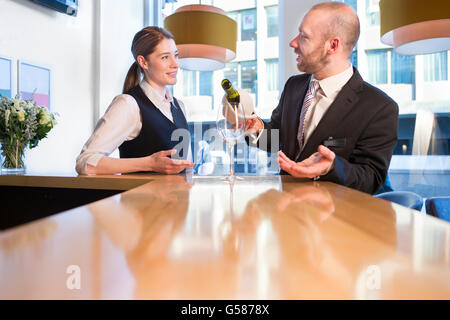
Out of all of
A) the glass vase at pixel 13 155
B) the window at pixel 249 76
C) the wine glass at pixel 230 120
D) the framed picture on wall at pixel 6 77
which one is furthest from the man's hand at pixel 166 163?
the window at pixel 249 76

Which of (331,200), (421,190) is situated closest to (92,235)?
(331,200)

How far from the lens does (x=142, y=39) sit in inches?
79.9

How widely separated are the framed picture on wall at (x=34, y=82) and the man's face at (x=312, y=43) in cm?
239

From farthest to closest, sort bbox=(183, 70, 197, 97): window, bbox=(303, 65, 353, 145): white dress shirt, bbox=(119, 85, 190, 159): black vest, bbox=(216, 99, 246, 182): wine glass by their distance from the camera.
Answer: bbox=(183, 70, 197, 97): window
bbox=(119, 85, 190, 159): black vest
bbox=(303, 65, 353, 145): white dress shirt
bbox=(216, 99, 246, 182): wine glass

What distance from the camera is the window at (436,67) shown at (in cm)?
351

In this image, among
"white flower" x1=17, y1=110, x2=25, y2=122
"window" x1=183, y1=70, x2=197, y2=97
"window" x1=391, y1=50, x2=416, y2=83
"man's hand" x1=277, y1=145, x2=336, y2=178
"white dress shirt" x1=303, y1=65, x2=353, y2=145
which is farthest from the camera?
"window" x1=183, y1=70, x2=197, y2=97

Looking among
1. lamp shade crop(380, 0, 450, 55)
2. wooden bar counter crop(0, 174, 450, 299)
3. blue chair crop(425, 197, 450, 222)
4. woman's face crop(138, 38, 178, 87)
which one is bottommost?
blue chair crop(425, 197, 450, 222)

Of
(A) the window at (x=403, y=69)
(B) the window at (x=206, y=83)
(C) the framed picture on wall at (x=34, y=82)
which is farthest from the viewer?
(B) the window at (x=206, y=83)

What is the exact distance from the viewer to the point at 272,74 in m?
4.25

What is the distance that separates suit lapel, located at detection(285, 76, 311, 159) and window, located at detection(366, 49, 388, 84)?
2.28 metres

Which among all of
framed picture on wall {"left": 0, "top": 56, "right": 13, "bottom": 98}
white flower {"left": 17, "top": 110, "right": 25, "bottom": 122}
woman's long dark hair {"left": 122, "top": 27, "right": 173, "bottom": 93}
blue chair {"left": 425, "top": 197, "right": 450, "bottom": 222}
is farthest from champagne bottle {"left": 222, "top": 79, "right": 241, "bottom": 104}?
framed picture on wall {"left": 0, "top": 56, "right": 13, "bottom": 98}

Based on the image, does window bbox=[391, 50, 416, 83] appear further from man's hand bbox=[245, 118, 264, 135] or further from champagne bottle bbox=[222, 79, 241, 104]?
champagne bottle bbox=[222, 79, 241, 104]

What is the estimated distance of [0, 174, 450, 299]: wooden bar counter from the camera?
29cm

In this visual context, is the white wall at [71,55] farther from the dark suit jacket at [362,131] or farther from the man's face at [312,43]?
the dark suit jacket at [362,131]
